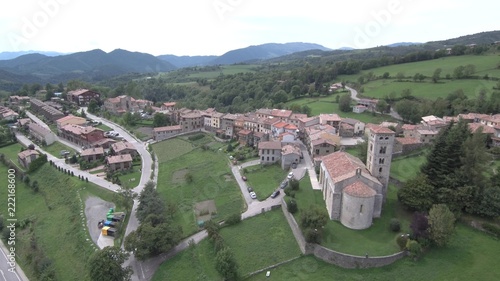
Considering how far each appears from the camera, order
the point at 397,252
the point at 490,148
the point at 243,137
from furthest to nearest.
Result: 1. the point at 243,137
2. the point at 490,148
3. the point at 397,252

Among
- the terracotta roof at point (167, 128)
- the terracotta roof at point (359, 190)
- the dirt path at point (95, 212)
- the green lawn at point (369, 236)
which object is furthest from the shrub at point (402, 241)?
the terracotta roof at point (167, 128)

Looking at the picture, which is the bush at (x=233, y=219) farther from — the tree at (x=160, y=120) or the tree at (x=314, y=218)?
the tree at (x=160, y=120)

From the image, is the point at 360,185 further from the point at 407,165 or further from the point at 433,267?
the point at 407,165

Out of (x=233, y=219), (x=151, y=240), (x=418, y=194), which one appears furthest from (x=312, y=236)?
(x=151, y=240)

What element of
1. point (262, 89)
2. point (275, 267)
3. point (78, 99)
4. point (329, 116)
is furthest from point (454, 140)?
point (78, 99)

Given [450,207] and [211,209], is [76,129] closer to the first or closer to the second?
[211,209]

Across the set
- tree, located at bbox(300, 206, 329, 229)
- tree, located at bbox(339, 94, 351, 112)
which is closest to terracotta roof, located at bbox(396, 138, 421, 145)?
tree, located at bbox(300, 206, 329, 229)
